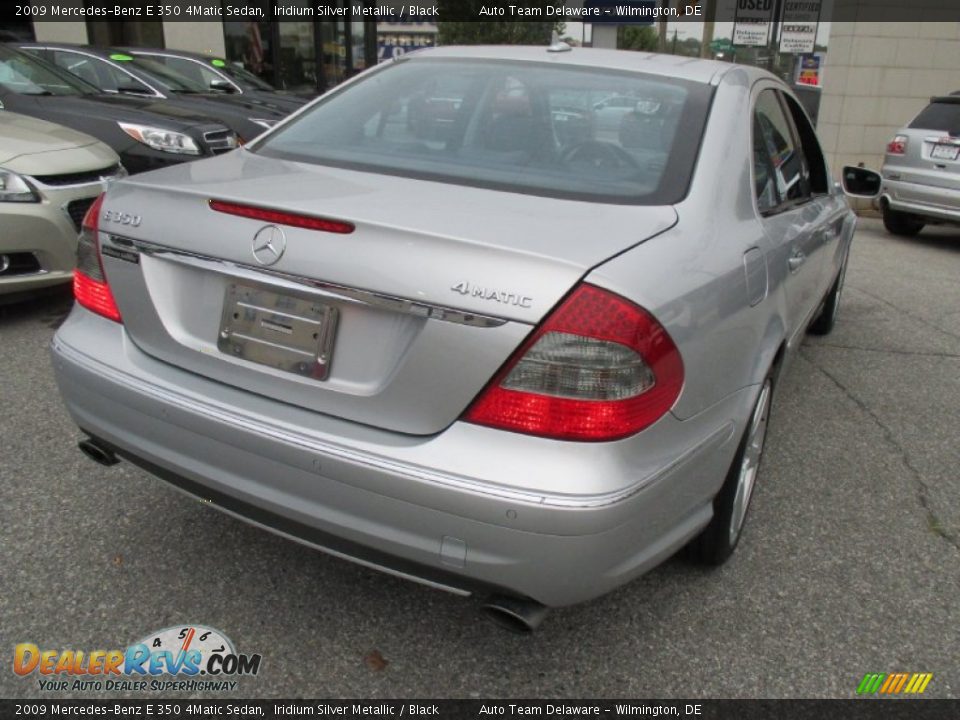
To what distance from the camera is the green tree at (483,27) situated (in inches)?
1246

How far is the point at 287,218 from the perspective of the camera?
6.43ft

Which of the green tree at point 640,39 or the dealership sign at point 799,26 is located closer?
the dealership sign at point 799,26

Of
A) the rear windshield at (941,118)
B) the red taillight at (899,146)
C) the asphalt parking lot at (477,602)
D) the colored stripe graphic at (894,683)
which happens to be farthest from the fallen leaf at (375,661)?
the red taillight at (899,146)

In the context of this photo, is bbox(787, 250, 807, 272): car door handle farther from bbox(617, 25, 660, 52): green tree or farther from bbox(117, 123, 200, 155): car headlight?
bbox(617, 25, 660, 52): green tree

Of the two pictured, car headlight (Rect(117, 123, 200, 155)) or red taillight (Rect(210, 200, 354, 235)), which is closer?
red taillight (Rect(210, 200, 354, 235))

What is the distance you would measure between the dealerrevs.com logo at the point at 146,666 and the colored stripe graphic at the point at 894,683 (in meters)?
1.61

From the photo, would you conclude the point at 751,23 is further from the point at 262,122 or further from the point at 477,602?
the point at 477,602

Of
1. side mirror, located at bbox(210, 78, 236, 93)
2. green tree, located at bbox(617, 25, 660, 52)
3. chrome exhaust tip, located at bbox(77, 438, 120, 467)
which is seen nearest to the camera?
chrome exhaust tip, located at bbox(77, 438, 120, 467)

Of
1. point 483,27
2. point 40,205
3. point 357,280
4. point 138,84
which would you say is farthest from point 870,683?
point 483,27

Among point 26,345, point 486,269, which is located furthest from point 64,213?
point 486,269

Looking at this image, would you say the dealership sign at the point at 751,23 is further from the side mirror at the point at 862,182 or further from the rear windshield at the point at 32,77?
the side mirror at the point at 862,182

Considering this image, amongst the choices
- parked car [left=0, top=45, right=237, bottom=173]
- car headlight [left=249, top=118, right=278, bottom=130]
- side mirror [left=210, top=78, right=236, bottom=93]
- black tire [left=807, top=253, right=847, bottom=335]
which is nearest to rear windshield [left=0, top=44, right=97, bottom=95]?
parked car [left=0, top=45, right=237, bottom=173]

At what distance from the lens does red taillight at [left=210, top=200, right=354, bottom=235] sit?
192 cm

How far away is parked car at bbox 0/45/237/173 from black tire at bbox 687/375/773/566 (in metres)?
4.95
